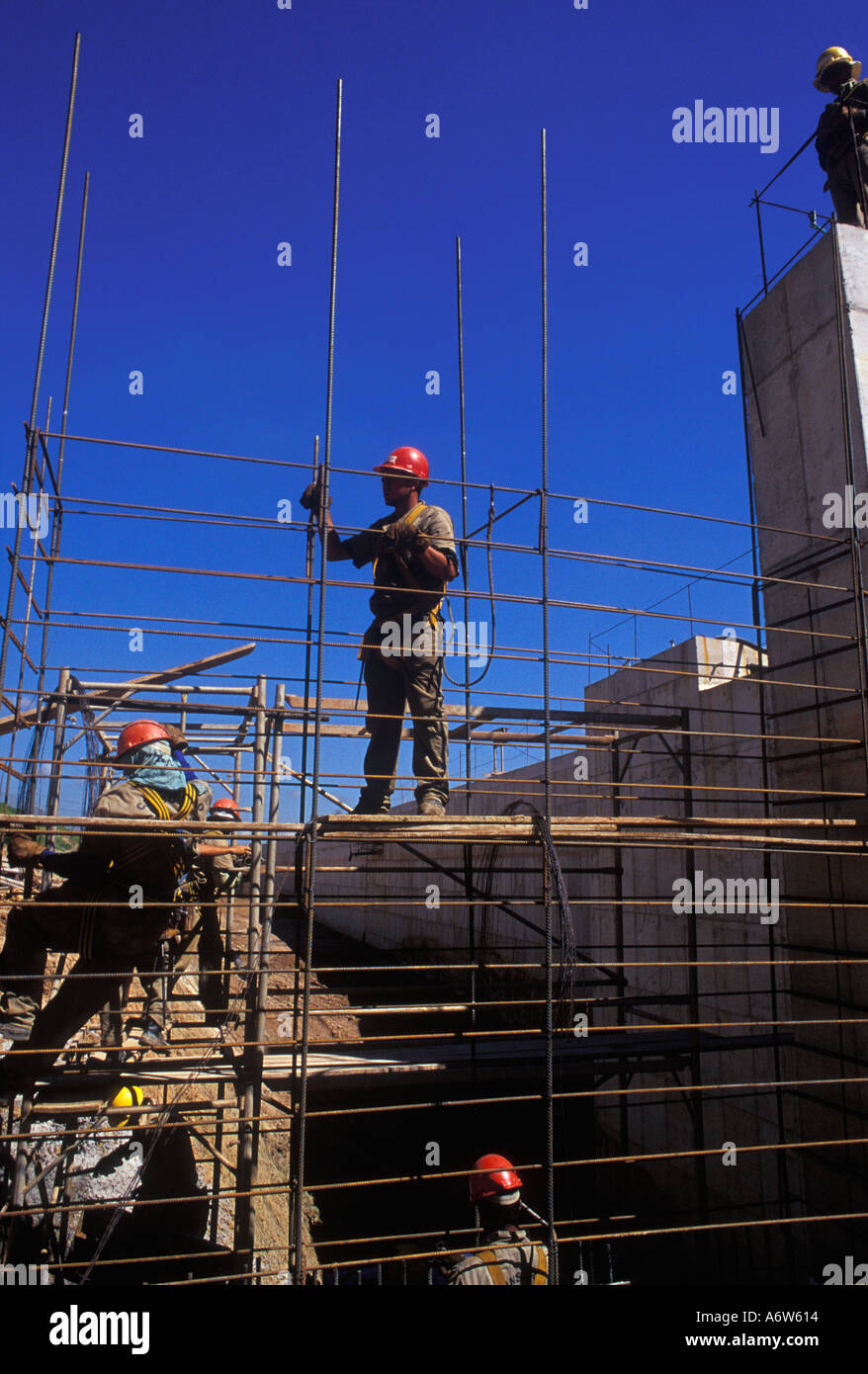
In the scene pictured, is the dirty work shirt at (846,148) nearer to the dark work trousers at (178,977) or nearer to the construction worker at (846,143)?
the construction worker at (846,143)

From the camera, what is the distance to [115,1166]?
686cm

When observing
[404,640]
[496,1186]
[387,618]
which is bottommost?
[496,1186]

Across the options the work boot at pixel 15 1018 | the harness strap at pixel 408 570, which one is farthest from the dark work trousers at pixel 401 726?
the work boot at pixel 15 1018

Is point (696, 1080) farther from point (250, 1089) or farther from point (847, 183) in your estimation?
point (847, 183)

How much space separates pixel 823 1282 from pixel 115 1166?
540 centimetres

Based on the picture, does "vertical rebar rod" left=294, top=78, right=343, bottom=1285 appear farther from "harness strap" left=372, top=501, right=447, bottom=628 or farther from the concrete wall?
Result: the concrete wall

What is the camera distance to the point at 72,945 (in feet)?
16.4

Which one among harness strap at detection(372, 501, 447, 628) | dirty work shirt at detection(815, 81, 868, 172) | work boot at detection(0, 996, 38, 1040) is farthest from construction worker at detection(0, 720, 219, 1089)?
→ dirty work shirt at detection(815, 81, 868, 172)

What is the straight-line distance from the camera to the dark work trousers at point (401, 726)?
17.8 ft

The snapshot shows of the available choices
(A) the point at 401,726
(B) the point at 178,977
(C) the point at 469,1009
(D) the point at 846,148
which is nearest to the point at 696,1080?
(C) the point at 469,1009

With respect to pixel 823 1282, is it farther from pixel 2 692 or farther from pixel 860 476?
pixel 2 692

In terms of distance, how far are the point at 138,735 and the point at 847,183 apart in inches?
300

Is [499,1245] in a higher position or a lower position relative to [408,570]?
lower
